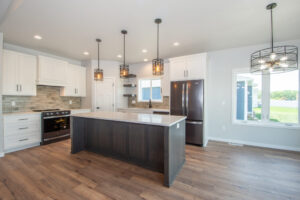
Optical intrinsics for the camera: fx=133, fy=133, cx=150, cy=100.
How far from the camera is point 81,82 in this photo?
16.7ft

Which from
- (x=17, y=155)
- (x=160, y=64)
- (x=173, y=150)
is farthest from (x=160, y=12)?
(x=17, y=155)

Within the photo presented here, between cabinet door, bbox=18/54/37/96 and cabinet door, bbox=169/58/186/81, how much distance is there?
4055 mm

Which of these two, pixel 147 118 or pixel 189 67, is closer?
pixel 147 118

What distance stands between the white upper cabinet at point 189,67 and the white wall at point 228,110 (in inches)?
22.9

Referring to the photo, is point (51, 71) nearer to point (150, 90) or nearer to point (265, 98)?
point (150, 90)

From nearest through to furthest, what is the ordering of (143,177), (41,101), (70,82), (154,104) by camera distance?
(143,177), (41,101), (70,82), (154,104)

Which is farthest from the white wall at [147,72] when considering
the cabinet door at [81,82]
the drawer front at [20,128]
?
the drawer front at [20,128]

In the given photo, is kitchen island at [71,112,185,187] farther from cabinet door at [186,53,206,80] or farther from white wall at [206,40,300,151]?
white wall at [206,40,300,151]

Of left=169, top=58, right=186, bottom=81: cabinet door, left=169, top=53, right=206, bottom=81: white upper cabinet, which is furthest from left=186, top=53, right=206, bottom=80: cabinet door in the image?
left=169, top=58, right=186, bottom=81: cabinet door

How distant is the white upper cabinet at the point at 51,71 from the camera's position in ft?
12.9

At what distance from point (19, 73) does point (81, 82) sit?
5.78 feet

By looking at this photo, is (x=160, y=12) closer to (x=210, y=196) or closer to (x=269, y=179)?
(x=210, y=196)

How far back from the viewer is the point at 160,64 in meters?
2.55

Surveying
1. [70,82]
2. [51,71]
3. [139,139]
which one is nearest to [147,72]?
[70,82]
